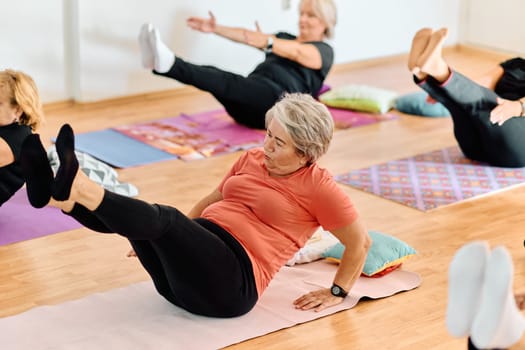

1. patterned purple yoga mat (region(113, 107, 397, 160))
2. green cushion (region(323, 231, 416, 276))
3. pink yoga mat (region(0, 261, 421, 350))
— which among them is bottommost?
patterned purple yoga mat (region(113, 107, 397, 160))

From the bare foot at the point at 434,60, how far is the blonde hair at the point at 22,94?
5.71 feet

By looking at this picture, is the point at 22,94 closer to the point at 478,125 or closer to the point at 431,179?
the point at 431,179

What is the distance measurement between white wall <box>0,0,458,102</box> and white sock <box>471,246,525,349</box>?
3.93 meters

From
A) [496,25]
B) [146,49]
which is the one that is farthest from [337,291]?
[496,25]

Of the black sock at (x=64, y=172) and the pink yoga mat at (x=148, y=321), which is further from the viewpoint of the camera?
the pink yoga mat at (x=148, y=321)

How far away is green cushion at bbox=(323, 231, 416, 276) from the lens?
132 inches

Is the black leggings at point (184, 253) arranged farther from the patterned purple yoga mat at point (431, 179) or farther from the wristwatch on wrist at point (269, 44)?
the wristwatch on wrist at point (269, 44)

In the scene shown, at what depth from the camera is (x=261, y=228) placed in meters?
2.97

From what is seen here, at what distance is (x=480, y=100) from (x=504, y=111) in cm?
13

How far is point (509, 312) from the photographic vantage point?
2.08m

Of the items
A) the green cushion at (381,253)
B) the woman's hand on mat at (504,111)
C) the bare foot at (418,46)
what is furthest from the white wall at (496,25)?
the green cushion at (381,253)

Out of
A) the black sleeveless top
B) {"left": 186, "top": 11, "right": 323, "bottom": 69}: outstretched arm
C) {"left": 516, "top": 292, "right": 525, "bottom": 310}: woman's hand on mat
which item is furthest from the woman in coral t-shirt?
{"left": 186, "top": 11, "right": 323, "bottom": 69}: outstretched arm

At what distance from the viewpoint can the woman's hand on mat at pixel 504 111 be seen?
452 centimetres

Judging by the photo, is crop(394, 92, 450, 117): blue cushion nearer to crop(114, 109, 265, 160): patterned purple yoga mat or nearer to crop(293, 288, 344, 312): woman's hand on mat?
crop(114, 109, 265, 160): patterned purple yoga mat
